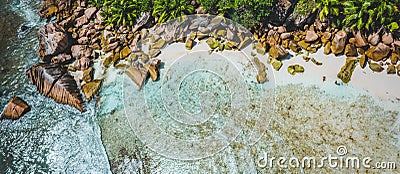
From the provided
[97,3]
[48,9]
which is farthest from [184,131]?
[48,9]

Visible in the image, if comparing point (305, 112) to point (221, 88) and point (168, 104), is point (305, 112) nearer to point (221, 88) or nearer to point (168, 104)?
point (221, 88)

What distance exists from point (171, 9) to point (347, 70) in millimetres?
3371

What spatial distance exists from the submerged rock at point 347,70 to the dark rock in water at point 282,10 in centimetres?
135

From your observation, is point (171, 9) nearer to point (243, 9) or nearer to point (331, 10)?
point (243, 9)

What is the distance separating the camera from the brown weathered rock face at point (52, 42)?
7.72 meters

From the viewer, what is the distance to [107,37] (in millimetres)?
7816

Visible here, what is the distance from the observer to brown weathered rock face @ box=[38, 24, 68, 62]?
7.72m

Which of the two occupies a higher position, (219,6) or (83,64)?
(219,6)

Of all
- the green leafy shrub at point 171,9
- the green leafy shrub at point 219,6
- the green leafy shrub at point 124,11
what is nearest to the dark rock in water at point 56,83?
the green leafy shrub at point 124,11

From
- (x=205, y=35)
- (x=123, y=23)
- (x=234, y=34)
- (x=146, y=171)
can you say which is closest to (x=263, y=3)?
(x=234, y=34)

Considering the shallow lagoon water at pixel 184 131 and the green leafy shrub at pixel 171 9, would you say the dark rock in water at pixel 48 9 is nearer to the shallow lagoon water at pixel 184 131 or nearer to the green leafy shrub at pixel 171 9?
the shallow lagoon water at pixel 184 131

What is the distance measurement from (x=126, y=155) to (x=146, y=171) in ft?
1.53

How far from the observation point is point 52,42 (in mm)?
7758

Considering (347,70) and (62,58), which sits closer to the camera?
(347,70)
